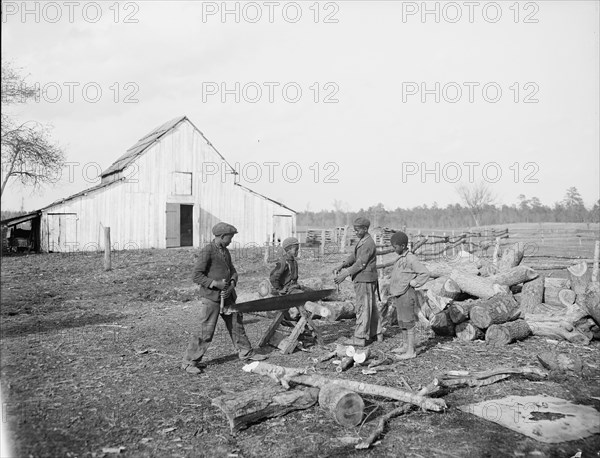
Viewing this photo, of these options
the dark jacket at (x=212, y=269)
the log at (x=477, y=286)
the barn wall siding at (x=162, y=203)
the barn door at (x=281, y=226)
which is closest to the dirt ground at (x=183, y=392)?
the dark jacket at (x=212, y=269)

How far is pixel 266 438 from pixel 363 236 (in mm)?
4570

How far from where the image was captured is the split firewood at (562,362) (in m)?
6.62

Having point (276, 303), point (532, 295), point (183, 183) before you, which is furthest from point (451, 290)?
point (183, 183)

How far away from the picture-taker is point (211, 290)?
685 centimetres

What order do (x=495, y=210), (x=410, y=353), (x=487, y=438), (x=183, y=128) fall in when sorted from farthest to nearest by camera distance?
(x=495, y=210) < (x=183, y=128) < (x=410, y=353) < (x=487, y=438)

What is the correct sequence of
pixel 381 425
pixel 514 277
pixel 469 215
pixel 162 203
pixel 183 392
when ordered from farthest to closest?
1. pixel 469 215
2. pixel 162 203
3. pixel 514 277
4. pixel 183 392
5. pixel 381 425

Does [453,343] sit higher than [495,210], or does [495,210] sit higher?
[495,210]

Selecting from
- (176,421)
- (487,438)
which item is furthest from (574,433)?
(176,421)

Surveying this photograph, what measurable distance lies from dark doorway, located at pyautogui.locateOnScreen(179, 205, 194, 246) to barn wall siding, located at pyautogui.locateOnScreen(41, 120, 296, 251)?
122 cm

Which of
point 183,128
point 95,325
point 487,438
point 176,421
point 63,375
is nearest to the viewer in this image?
point 487,438

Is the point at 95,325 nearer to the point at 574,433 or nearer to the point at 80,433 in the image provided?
the point at 80,433

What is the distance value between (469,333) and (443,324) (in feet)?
1.68

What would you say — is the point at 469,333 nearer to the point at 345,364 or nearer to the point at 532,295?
the point at 532,295

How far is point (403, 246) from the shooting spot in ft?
25.4
